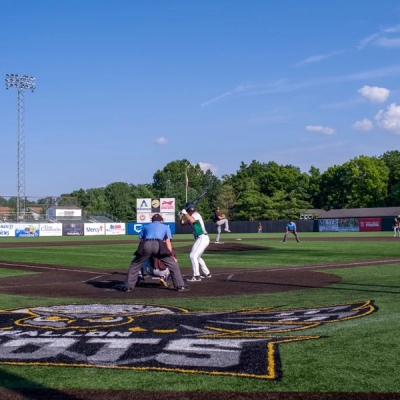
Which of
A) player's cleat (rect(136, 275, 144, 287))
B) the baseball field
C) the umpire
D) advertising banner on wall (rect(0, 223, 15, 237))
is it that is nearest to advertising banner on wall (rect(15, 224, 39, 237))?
advertising banner on wall (rect(0, 223, 15, 237))

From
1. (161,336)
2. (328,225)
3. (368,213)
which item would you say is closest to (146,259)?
(161,336)

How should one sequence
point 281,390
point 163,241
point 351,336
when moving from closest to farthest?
point 281,390 < point 351,336 < point 163,241

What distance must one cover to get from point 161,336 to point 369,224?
226 ft

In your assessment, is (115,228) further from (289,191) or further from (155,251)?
(155,251)

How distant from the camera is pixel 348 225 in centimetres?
7388

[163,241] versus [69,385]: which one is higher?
[163,241]

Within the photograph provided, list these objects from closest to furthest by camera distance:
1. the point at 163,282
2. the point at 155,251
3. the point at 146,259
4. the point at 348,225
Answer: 1. the point at 155,251
2. the point at 146,259
3. the point at 163,282
4. the point at 348,225

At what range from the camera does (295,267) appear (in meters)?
19.0

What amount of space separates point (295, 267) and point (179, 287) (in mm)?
7377

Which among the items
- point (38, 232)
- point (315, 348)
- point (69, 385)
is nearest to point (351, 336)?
point (315, 348)

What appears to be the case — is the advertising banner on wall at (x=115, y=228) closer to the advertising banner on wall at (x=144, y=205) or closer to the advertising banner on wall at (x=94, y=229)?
the advertising banner on wall at (x=94, y=229)

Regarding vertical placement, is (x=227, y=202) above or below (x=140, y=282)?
above

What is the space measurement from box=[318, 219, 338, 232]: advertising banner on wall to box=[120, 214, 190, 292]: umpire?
64.5 meters

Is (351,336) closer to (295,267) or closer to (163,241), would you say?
(163,241)
